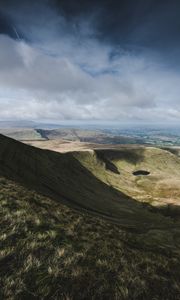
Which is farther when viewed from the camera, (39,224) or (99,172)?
(99,172)

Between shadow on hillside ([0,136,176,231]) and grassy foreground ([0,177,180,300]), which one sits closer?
grassy foreground ([0,177,180,300])

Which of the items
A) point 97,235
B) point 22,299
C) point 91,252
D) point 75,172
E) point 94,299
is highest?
point 22,299

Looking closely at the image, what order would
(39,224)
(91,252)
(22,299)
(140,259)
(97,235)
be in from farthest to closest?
(97,235) → (39,224) → (140,259) → (91,252) → (22,299)

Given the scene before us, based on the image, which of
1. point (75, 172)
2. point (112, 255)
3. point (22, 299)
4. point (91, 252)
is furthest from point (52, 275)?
point (75, 172)

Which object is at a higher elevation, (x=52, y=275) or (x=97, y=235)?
(x=52, y=275)

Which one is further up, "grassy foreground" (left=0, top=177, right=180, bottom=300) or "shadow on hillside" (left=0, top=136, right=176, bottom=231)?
"grassy foreground" (left=0, top=177, right=180, bottom=300)

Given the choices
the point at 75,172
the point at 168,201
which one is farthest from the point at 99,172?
the point at 168,201

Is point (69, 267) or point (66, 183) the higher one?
point (69, 267)

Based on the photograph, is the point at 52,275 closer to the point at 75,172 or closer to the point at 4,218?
the point at 4,218

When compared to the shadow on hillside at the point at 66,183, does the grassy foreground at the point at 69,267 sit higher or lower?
higher

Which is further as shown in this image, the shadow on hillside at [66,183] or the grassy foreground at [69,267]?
the shadow on hillside at [66,183]

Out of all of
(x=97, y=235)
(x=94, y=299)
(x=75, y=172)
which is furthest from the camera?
(x=75, y=172)
